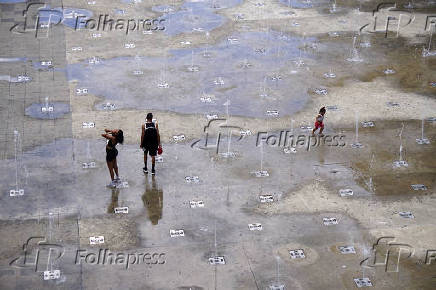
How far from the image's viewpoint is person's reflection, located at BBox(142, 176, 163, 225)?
37.6 feet

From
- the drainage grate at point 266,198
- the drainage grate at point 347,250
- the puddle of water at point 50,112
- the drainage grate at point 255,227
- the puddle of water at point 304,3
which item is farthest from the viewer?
the puddle of water at point 304,3

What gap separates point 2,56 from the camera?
677 inches

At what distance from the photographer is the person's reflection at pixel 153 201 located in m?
11.5

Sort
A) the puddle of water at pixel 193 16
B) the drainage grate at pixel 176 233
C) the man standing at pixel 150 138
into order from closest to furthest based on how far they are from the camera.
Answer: the drainage grate at pixel 176 233
the man standing at pixel 150 138
the puddle of water at pixel 193 16

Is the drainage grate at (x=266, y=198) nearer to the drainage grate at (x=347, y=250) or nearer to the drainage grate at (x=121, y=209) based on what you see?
the drainage grate at (x=347, y=250)

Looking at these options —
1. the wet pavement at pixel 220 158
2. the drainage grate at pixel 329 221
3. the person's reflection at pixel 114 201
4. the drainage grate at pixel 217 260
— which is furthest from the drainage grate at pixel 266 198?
the person's reflection at pixel 114 201

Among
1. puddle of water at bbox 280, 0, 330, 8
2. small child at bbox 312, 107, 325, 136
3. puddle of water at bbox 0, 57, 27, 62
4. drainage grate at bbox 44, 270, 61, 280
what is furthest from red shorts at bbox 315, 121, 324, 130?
puddle of water at bbox 280, 0, 330, 8

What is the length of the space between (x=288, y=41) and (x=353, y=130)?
5120 millimetres

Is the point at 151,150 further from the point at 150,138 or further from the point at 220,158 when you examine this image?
the point at 220,158

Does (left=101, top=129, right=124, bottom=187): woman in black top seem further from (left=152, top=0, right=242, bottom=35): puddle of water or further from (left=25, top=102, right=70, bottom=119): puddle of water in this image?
(left=152, top=0, right=242, bottom=35): puddle of water

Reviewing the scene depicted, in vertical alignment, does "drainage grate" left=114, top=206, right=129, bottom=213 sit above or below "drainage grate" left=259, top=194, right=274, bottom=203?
below

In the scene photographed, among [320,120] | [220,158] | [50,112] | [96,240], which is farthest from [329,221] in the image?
[50,112]

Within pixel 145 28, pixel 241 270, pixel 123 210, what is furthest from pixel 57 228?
pixel 145 28

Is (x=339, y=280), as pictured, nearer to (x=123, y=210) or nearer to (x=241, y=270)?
(x=241, y=270)
